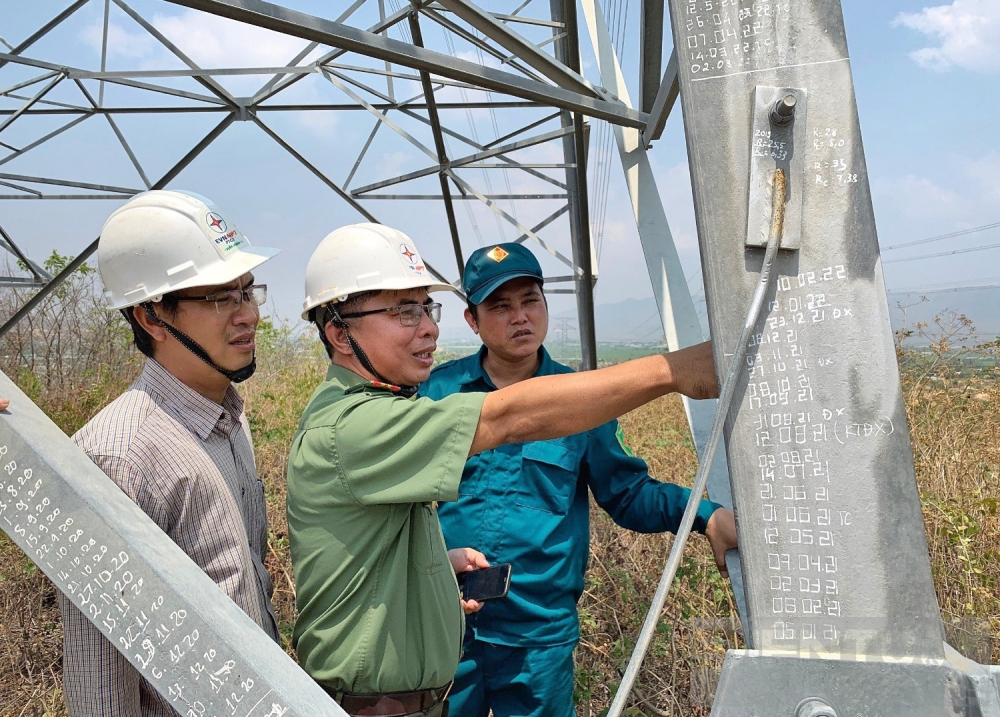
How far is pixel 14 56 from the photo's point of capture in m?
5.34

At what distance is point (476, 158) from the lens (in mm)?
6180

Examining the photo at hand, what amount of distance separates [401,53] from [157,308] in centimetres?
181

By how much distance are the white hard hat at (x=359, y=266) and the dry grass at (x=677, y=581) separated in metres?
1.41

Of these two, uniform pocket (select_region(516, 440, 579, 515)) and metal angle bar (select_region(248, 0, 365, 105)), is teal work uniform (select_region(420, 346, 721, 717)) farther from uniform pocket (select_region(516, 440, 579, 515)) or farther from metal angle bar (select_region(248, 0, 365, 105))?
metal angle bar (select_region(248, 0, 365, 105))

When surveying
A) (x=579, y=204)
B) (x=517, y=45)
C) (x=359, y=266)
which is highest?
(x=517, y=45)

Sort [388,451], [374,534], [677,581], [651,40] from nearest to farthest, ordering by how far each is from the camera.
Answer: [388,451] < [374,534] < [651,40] < [677,581]

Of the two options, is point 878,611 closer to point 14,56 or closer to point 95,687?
point 95,687

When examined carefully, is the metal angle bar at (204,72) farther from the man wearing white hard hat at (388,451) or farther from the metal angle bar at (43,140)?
the man wearing white hard hat at (388,451)

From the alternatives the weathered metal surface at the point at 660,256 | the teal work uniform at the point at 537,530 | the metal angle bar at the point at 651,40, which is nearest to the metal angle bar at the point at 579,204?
the weathered metal surface at the point at 660,256

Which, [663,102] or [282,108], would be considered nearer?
[663,102]

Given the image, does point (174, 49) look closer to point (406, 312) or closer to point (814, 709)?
point (406, 312)

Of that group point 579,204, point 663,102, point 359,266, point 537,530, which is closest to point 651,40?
point 663,102

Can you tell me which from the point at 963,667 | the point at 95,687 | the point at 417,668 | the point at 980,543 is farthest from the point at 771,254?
the point at 980,543

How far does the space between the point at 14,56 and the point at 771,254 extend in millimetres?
6220
